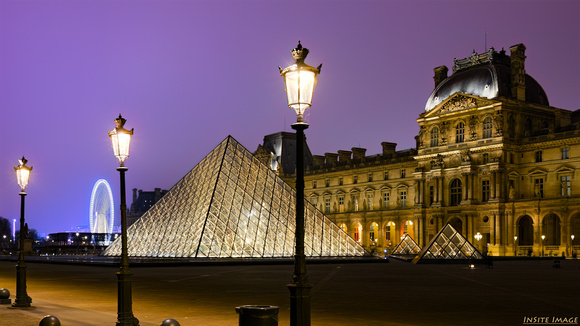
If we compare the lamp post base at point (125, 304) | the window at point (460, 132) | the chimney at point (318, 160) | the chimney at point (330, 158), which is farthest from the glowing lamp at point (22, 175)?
the chimney at point (318, 160)

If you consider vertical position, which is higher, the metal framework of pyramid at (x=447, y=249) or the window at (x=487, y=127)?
Answer: the window at (x=487, y=127)

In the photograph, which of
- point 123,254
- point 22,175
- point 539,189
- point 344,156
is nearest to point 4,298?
point 22,175

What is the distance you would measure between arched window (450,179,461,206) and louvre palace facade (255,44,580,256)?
10 cm

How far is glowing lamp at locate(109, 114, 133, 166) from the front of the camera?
436 inches

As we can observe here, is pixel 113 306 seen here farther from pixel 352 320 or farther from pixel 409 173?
pixel 409 173

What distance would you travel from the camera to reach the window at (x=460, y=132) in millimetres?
63537

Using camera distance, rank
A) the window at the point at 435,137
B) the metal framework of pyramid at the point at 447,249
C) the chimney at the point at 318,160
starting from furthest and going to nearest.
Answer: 1. the chimney at the point at 318,160
2. the window at the point at 435,137
3. the metal framework of pyramid at the point at 447,249

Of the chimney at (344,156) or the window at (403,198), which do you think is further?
the chimney at (344,156)

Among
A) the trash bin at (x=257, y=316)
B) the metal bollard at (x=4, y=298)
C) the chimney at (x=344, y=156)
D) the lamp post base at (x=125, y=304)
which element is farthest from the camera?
the chimney at (x=344, y=156)

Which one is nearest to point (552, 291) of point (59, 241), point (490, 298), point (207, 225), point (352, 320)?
point (490, 298)

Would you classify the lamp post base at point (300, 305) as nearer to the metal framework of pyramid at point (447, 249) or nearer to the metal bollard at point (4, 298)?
the metal bollard at point (4, 298)

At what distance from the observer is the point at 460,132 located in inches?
2514

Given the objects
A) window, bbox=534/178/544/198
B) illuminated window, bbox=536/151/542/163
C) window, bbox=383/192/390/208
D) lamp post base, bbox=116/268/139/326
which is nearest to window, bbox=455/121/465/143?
illuminated window, bbox=536/151/542/163

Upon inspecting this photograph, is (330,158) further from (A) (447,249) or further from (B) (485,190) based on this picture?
(A) (447,249)
